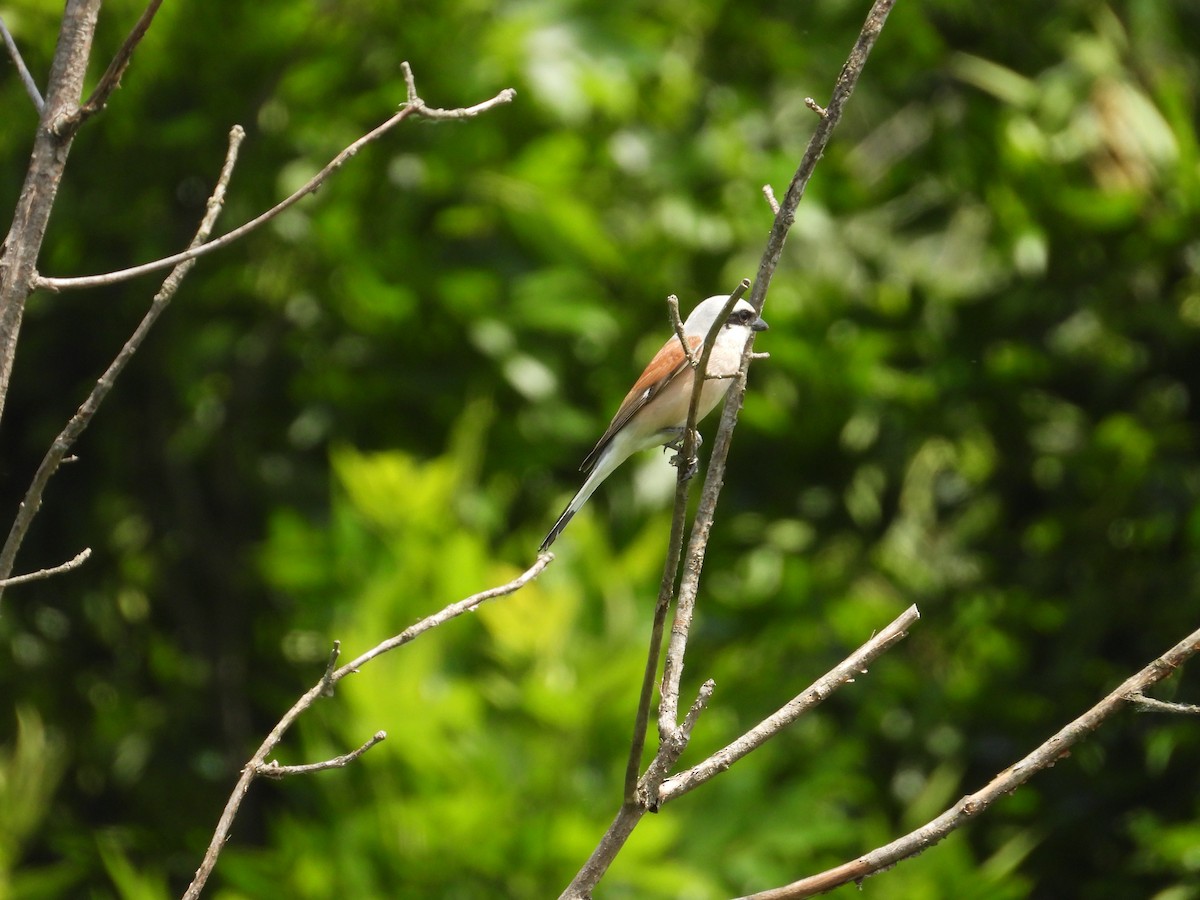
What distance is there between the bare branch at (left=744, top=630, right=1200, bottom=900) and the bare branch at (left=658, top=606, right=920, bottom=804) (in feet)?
0.60

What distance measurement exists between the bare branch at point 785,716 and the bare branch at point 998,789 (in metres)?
0.18

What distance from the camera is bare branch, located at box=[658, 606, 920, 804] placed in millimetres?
1852

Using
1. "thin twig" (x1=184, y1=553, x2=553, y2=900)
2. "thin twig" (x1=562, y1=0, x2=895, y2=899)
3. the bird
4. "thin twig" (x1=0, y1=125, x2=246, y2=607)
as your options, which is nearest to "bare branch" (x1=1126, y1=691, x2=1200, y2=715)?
"thin twig" (x1=562, y1=0, x2=895, y2=899)

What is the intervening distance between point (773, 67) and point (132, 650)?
167 inches

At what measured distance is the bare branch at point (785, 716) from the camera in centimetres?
185

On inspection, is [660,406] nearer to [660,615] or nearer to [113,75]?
[660,615]

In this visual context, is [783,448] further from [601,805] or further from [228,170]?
[228,170]

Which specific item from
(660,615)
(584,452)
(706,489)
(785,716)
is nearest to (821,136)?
(706,489)

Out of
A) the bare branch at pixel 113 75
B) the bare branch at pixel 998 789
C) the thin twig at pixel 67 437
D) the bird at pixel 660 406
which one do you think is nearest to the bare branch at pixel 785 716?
the bare branch at pixel 998 789

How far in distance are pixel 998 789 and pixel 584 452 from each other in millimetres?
4187

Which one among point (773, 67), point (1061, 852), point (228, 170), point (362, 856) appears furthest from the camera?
point (773, 67)

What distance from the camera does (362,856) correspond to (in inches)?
190

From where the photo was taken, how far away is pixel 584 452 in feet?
19.4

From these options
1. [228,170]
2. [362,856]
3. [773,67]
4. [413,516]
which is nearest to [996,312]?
[773,67]
